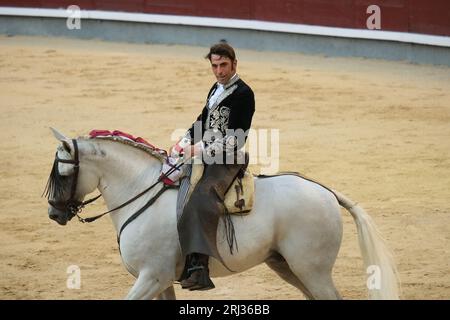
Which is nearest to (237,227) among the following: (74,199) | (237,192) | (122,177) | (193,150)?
(237,192)

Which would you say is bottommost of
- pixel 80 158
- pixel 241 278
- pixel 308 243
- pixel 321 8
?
pixel 241 278

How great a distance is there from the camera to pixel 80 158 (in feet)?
18.9

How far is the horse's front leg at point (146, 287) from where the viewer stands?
5641mm

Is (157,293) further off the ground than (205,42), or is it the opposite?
(205,42)

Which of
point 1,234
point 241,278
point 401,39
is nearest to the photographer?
point 241,278

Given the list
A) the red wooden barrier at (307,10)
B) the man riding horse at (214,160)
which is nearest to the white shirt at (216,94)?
the man riding horse at (214,160)

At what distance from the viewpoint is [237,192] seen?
226 inches

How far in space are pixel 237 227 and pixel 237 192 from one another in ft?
0.62

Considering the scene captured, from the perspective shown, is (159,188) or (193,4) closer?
(159,188)

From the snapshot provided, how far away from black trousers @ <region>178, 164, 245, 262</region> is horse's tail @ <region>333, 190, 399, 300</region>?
789mm

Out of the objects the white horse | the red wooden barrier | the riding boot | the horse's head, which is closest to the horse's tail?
the white horse

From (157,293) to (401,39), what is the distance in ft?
32.3
